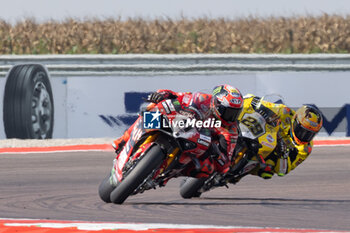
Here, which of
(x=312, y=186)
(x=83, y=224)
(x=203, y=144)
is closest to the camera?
(x=83, y=224)

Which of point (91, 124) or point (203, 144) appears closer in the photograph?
point (203, 144)

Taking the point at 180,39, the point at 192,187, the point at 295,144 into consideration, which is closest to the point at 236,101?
the point at 192,187

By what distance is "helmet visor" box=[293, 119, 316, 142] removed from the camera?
31.7ft

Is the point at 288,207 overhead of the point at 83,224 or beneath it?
beneath

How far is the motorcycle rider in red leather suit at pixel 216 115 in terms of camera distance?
8.30 metres

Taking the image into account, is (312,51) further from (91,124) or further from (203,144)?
(203,144)

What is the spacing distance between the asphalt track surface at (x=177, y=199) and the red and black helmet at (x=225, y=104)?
835mm

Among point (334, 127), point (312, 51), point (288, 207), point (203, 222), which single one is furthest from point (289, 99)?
Result: point (203, 222)

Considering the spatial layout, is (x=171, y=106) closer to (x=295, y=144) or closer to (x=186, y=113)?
(x=186, y=113)

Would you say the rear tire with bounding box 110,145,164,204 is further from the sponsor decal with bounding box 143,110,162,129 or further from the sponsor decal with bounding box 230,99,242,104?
the sponsor decal with bounding box 230,99,242,104

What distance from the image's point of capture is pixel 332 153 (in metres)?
15.2

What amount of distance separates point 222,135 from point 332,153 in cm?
707

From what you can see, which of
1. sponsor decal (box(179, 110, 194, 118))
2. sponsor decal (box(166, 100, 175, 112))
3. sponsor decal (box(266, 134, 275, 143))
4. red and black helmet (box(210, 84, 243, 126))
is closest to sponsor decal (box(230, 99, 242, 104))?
red and black helmet (box(210, 84, 243, 126))

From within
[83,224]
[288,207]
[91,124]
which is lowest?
[91,124]
